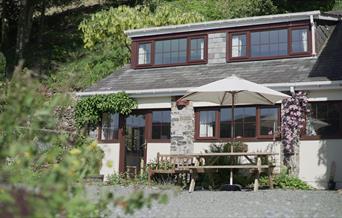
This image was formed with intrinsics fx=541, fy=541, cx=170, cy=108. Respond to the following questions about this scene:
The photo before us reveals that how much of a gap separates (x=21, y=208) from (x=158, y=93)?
13566 millimetres

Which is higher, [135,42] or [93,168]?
[135,42]

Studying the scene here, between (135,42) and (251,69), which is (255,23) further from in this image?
(135,42)

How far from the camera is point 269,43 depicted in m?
17.3

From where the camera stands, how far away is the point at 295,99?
14.7 metres

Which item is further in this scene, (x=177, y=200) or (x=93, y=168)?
(x=177, y=200)

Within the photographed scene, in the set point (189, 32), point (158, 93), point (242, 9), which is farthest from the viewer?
point (242, 9)

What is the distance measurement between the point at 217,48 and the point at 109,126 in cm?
439

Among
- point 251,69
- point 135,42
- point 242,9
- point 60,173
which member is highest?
point 242,9

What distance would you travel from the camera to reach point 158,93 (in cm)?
1636

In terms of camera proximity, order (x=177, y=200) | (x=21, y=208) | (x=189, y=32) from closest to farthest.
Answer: (x=21, y=208), (x=177, y=200), (x=189, y=32)

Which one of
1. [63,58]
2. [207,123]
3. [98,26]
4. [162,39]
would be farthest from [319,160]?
[63,58]

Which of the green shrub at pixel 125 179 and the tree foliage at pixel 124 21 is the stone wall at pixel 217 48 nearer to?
the green shrub at pixel 125 179

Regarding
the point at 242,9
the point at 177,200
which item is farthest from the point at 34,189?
the point at 242,9

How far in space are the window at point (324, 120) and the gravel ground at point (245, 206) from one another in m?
3.94
